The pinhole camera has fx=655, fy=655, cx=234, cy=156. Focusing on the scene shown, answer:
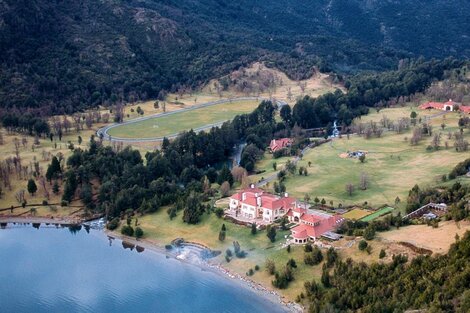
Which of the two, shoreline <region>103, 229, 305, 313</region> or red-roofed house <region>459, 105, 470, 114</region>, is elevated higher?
red-roofed house <region>459, 105, 470, 114</region>

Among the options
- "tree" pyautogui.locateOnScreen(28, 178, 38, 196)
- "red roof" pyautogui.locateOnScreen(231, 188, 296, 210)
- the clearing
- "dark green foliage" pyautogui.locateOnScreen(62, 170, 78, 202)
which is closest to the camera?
the clearing

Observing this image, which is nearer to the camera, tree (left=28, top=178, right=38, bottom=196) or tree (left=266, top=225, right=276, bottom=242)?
tree (left=266, top=225, right=276, bottom=242)

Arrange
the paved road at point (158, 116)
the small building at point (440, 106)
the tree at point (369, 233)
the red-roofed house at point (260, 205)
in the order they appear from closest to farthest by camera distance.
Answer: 1. the tree at point (369, 233)
2. the red-roofed house at point (260, 205)
3. the paved road at point (158, 116)
4. the small building at point (440, 106)

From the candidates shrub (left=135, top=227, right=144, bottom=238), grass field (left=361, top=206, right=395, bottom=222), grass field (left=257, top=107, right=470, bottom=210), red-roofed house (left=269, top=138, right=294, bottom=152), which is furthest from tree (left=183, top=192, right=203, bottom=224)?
red-roofed house (left=269, top=138, right=294, bottom=152)

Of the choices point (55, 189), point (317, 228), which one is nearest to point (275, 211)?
point (317, 228)

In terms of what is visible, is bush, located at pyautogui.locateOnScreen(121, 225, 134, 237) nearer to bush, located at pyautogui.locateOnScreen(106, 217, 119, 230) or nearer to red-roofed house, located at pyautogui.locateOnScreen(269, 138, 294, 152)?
bush, located at pyautogui.locateOnScreen(106, 217, 119, 230)

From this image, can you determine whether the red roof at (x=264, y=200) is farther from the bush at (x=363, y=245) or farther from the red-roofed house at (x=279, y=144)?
the red-roofed house at (x=279, y=144)

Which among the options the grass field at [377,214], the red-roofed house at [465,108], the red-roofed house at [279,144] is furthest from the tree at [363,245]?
the red-roofed house at [465,108]

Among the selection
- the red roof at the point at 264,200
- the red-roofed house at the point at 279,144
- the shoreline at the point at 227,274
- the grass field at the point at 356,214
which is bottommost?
the shoreline at the point at 227,274
